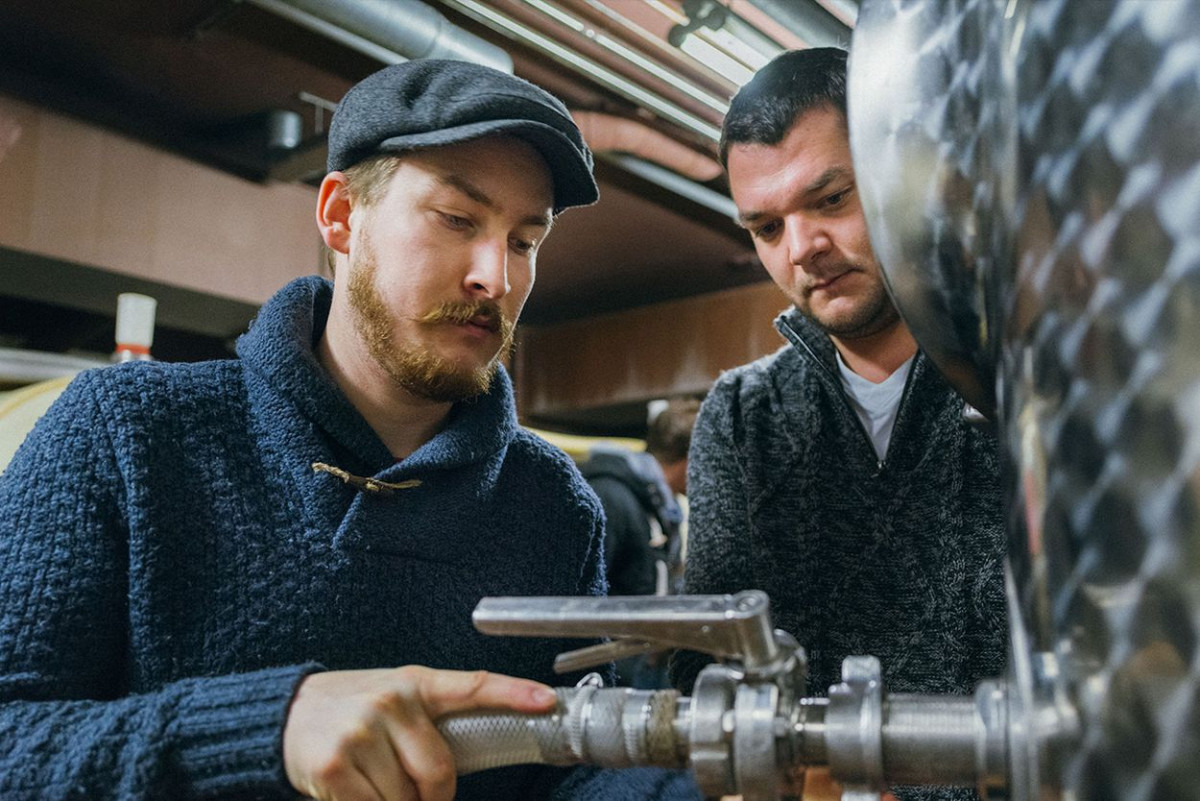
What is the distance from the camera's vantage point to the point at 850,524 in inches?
54.4

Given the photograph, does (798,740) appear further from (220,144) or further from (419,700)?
(220,144)

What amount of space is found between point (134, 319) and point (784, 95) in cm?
126

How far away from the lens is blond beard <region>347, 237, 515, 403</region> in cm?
114

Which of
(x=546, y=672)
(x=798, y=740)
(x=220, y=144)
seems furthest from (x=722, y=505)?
(x=220, y=144)

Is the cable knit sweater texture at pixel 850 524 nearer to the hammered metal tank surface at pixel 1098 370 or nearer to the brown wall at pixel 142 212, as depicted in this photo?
the hammered metal tank surface at pixel 1098 370

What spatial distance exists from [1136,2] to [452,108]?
93cm

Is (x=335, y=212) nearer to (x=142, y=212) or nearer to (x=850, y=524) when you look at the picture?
(x=850, y=524)

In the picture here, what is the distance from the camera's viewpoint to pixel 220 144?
13.8 feet

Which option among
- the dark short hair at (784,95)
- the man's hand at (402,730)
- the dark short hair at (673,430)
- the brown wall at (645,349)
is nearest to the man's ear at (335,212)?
the dark short hair at (784,95)

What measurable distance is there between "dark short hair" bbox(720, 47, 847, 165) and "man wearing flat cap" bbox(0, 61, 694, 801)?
1.09 ft

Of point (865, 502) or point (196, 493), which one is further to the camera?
point (865, 502)

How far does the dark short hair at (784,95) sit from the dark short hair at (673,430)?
223 cm

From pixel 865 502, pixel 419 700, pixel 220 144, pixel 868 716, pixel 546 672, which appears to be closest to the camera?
pixel 868 716

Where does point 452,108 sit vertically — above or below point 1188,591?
above
